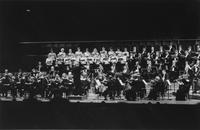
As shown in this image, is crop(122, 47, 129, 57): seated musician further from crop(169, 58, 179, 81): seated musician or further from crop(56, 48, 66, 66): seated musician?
crop(56, 48, 66, 66): seated musician

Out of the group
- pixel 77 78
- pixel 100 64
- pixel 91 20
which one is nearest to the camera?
pixel 91 20

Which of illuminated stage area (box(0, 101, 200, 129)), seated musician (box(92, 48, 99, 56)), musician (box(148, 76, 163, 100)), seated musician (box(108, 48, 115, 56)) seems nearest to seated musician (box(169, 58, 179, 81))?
musician (box(148, 76, 163, 100))

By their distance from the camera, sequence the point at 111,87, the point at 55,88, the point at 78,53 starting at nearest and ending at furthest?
1. the point at 111,87
2. the point at 55,88
3. the point at 78,53

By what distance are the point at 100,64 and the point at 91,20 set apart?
4.01 ft

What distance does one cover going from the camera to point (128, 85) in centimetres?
938

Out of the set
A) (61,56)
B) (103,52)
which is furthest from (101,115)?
(61,56)

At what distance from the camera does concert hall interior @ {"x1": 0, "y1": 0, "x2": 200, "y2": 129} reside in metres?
8.73

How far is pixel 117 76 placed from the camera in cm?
941

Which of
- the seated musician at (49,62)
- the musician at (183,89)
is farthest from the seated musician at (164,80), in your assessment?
the seated musician at (49,62)

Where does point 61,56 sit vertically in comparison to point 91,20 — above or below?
below

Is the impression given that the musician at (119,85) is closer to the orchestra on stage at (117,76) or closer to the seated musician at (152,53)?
the orchestra on stage at (117,76)

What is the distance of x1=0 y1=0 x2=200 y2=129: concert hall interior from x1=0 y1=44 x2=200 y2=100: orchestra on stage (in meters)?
0.02

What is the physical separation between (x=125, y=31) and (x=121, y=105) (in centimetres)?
194

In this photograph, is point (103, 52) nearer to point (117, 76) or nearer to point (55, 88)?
point (117, 76)
